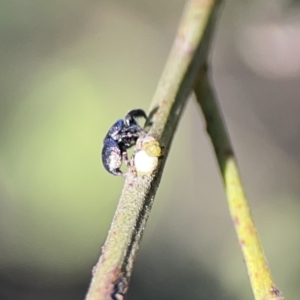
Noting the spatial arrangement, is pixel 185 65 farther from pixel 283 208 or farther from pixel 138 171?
pixel 283 208

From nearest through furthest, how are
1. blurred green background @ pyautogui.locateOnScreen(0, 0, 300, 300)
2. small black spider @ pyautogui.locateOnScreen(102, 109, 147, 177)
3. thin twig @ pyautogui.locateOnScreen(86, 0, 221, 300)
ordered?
thin twig @ pyautogui.locateOnScreen(86, 0, 221, 300), small black spider @ pyautogui.locateOnScreen(102, 109, 147, 177), blurred green background @ pyautogui.locateOnScreen(0, 0, 300, 300)

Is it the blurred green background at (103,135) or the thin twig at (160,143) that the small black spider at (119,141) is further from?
the blurred green background at (103,135)

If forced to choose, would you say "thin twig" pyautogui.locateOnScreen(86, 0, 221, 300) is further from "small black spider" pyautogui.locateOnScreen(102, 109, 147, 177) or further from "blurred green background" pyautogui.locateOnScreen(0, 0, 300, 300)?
"blurred green background" pyautogui.locateOnScreen(0, 0, 300, 300)

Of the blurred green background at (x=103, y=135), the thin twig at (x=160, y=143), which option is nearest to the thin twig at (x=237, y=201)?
the thin twig at (x=160, y=143)

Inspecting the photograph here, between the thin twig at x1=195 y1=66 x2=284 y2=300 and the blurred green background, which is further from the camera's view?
the blurred green background

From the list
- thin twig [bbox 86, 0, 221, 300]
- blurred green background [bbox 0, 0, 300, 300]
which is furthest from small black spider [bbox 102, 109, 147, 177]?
blurred green background [bbox 0, 0, 300, 300]

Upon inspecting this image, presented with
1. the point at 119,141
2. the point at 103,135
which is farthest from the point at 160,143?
the point at 103,135

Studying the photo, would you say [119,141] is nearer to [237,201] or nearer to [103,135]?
[237,201]
